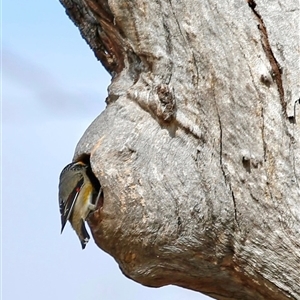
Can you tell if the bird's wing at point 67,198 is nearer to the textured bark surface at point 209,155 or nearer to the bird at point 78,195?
the bird at point 78,195

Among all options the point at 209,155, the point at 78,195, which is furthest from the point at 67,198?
the point at 209,155

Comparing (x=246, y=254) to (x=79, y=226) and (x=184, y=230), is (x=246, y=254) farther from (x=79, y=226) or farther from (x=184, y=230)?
(x=79, y=226)

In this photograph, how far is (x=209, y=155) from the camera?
3049 mm

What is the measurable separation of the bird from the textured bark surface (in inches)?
3.5

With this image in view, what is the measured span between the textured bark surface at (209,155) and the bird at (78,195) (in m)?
0.09

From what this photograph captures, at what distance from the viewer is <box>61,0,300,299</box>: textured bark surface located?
2.95 m

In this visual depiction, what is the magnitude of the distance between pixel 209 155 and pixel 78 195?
22.2 inches

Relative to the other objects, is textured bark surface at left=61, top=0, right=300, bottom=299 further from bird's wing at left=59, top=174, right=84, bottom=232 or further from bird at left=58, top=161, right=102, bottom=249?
bird's wing at left=59, top=174, right=84, bottom=232

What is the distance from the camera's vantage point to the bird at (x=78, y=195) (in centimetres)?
314

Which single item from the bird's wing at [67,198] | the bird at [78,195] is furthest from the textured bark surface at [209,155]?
the bird's wing at [67,198]

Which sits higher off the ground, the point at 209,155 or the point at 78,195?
the point at 78,195

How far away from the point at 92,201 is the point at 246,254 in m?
0.61

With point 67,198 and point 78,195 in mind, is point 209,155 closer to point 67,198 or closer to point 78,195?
point 78,195

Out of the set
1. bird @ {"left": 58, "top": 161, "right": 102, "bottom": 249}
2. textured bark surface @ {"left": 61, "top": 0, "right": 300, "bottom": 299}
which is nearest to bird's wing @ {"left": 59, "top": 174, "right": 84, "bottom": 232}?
bird @ {"left": 58, "top": 161, "right": 102, "bottom": 249}
